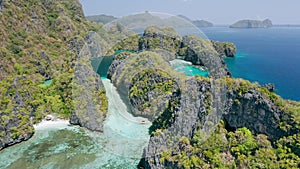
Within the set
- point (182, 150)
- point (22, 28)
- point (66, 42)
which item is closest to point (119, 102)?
point (182, 150)

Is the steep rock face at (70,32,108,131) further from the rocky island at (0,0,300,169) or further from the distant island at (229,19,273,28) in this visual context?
the distant island at (229,19,273,28)

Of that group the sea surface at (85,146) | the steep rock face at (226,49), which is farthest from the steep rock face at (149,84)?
the steep rock face at (226,49)

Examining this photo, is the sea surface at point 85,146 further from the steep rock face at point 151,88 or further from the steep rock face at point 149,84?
the steep rock face at point 151,88

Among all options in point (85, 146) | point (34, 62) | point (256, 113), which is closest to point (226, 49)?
point (34, 62)

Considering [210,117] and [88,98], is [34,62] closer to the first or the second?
[88,98]

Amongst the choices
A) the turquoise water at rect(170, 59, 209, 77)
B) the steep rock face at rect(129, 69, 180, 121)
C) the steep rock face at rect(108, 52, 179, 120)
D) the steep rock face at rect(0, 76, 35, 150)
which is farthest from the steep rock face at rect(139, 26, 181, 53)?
the steep rock face at rect(0, 76, 35, 150)

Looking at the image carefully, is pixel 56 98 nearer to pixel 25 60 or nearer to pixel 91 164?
pixel 91 164
